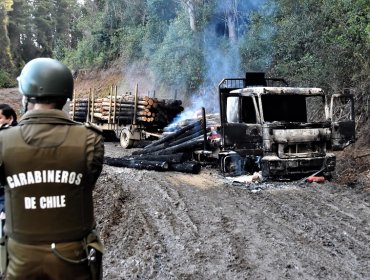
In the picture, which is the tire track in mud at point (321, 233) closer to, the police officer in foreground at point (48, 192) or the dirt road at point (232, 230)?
the dirt road at point (232, 230)

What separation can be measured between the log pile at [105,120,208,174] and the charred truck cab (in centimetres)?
125

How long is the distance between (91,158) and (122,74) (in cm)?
3354

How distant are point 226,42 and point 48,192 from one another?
914 inches

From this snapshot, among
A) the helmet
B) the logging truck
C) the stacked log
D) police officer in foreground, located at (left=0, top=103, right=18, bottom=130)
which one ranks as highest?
the stacked log

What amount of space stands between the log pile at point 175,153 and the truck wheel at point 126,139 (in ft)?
13.4

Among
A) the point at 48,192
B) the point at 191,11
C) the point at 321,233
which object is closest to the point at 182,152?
the point at 321,233

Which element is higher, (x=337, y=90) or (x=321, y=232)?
(x=337, y=90)

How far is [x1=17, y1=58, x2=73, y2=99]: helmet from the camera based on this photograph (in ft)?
7.98

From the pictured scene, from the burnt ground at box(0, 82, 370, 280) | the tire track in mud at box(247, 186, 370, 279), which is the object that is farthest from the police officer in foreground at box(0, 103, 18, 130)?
the tire track in mud at box(247, 186, 370, 279)

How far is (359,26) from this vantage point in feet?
46.1

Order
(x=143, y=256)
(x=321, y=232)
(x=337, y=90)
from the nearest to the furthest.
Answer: (x=143, y=256)
(x=321, y=232)
(x=337, y=90)

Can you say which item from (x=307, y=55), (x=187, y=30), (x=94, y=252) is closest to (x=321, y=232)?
(x=94, y=252)

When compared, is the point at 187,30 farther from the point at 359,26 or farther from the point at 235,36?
the point at 359,26

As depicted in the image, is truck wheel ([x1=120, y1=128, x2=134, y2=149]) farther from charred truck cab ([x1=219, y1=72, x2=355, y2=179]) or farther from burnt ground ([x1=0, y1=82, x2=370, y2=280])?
charred truck cab ([x1=219, y1=72, x2=355, y2=179])
